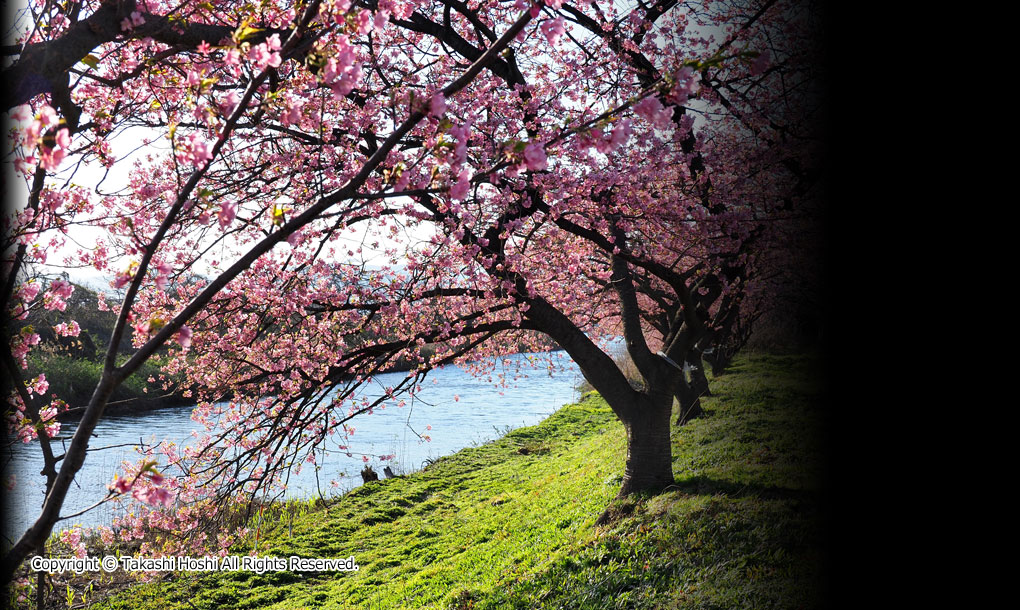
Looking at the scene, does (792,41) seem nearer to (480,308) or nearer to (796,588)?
(480,308)

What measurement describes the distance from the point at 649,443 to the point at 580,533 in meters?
1.22

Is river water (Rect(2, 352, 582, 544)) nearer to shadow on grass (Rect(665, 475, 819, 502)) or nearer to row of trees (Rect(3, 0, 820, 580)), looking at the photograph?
row of trees (Rect(3, 0, 820, 580))

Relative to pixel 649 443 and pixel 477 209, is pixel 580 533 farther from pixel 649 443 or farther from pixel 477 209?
pixel 477 209

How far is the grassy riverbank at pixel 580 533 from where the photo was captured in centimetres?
476

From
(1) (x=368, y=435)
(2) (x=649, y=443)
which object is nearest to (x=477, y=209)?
(2) (x=649, y=443)

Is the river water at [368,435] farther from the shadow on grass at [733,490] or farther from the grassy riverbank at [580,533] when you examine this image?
the shadow on grass at [733,490]

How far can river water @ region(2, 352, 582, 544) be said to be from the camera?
35.4 feet

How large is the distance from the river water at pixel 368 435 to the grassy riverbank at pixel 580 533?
4.62 ft

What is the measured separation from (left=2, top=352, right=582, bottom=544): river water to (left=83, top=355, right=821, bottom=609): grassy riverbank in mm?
1407

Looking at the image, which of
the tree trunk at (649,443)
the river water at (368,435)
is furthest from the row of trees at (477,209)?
the river water at (368,435)

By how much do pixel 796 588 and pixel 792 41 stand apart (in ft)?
15.2

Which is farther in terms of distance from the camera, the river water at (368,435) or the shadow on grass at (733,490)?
the river water at (368,435)

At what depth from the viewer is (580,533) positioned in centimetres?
619

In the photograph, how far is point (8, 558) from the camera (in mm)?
1917
